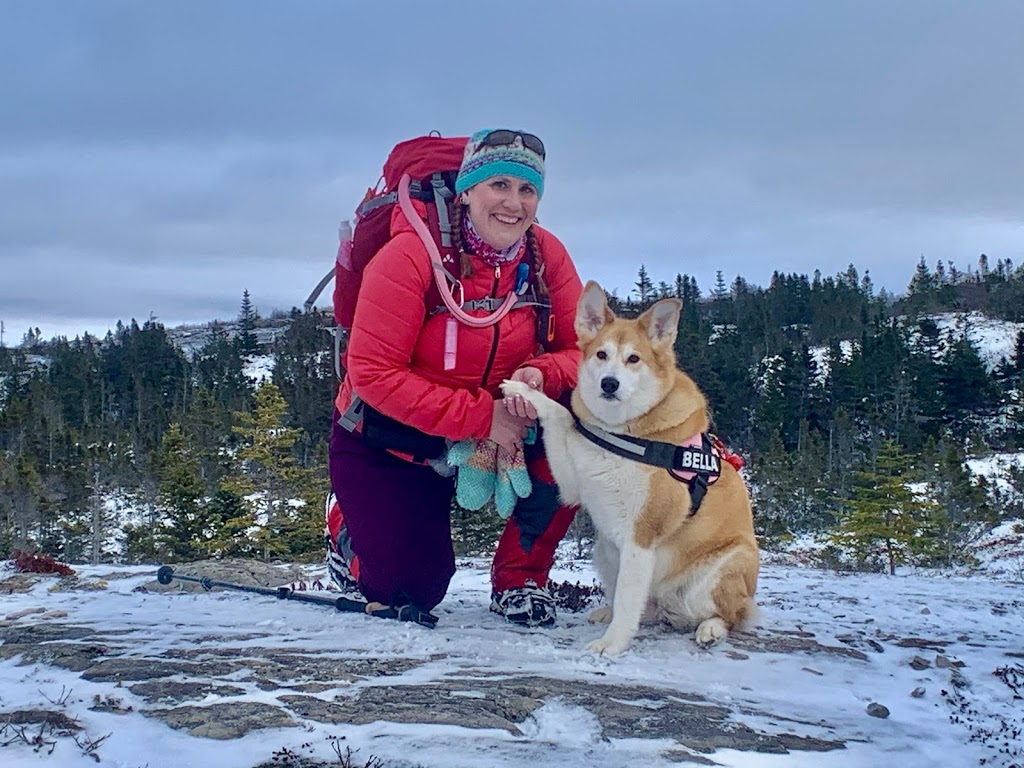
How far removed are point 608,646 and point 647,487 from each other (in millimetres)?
899

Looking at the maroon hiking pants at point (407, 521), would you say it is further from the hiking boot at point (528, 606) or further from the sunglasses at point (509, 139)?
the sunglasses at point (509, 139)

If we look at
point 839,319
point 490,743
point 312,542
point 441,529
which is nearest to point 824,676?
point 490,743

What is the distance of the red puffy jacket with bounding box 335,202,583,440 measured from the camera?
476 cm

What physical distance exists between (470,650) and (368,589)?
1343mm

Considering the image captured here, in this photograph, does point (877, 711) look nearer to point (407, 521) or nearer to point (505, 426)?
point (505, 426)

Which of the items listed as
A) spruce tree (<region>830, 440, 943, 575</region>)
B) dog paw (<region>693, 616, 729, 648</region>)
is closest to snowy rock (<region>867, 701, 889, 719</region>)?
dog paw (<region>693, 616, 729, 648</region>)

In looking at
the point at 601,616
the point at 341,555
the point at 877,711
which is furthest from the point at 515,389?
the point at 877,711

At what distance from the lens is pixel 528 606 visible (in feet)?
17.4

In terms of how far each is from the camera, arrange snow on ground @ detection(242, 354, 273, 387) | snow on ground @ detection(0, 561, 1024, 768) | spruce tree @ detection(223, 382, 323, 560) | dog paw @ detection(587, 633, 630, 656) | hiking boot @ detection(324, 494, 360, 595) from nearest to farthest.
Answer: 1. snow on ground @ detection(0, 561, 1024, 768)
2. dog paw @ detection(587, 633, 630, 656)
3. hiking boot @ detection(324, 494, 360, 595)
4. spruce tree @ detection(223, 382, 323, 560)
5. snow on ground @ detection(242, 354, 273, 387)

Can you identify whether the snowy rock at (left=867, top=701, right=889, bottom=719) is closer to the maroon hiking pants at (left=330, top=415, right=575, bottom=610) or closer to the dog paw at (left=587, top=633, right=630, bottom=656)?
the dog paw at (left=587, top=633, right=630, bottom=656)

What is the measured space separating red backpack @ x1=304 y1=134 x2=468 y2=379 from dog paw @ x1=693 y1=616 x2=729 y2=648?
275 cm

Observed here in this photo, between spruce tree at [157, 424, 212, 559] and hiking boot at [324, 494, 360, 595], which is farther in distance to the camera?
spruce tree at [157, 424, 212, 559]

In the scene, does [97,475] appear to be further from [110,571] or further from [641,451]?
[641,451]

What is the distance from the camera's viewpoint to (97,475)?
42.1 meters
